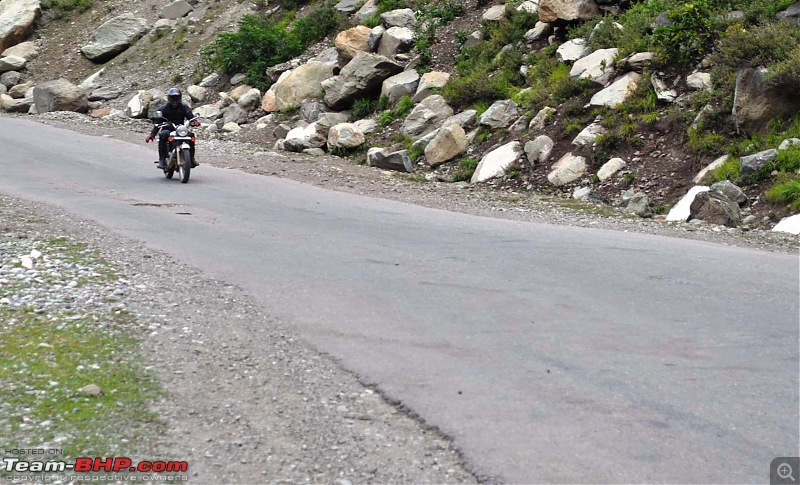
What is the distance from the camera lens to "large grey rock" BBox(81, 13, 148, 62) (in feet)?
131

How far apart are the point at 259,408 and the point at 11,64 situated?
131ft

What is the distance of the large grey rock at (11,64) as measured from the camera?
4091cm

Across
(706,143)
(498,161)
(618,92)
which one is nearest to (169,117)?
(498,161)

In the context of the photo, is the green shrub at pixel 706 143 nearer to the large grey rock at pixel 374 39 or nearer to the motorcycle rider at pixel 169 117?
the motorcycle rider at pixel 169 117

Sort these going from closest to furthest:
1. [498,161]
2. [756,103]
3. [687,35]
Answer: [756,103] → [687,35] → [498,161]

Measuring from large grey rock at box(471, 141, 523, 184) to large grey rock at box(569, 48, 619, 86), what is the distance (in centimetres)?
250

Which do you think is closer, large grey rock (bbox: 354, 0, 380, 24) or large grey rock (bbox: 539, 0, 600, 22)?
large grey rock (bbox: 539, 0, 600, 22)

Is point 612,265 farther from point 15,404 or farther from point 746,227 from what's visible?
point 15,404

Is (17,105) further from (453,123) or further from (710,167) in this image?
(710,167)

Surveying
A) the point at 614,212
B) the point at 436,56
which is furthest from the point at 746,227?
the point at 436,56

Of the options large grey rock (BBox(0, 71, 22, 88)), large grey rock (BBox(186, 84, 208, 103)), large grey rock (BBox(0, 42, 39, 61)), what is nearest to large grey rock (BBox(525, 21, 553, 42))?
large grey rock (BBox(186, 84, 208, 103))

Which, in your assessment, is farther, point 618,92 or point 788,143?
point 618,92

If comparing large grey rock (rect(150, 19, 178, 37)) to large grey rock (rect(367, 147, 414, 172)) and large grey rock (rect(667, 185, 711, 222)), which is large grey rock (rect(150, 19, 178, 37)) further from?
large grey rock (rect(667, 185, 711, 222))

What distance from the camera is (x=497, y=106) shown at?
21125mm
